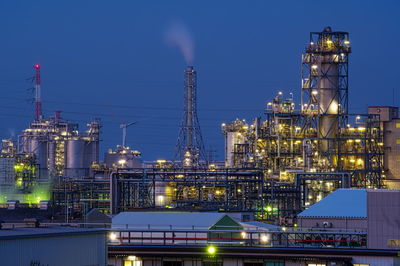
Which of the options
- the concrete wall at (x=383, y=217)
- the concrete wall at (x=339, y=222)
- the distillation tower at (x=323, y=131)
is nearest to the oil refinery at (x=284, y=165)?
the distillation tower at (x=323, y=131)

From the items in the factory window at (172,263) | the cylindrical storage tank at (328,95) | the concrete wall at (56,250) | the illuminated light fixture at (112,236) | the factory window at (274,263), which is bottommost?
the factory window at (172,263)

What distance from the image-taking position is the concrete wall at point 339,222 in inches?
1743

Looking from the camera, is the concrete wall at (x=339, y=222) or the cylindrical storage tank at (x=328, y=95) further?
the cylindrical storage tank at (x=328, y=95)

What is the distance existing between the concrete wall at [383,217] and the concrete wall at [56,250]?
1009cm

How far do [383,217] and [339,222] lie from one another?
399 inches

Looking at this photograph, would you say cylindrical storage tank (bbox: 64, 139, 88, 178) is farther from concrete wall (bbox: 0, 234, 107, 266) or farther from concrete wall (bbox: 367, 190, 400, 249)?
concrete wall (bbox: 0, 234, 107, 266)

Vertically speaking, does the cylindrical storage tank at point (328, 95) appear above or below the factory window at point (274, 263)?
above

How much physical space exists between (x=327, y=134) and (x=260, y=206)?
16248 mm

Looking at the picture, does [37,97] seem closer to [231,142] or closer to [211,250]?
[231,142]

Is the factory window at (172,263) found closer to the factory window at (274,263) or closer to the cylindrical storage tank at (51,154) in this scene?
the factory window at (274,263)

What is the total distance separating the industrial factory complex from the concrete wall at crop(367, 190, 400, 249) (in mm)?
2766

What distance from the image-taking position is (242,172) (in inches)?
2667

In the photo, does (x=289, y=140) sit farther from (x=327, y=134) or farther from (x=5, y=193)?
(x=5, y=193)

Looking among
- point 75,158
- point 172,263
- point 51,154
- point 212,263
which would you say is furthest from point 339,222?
point 51,154
